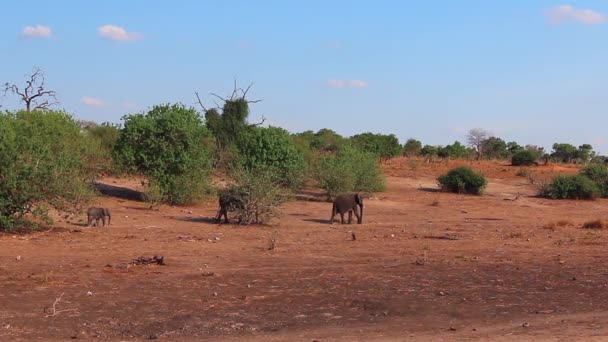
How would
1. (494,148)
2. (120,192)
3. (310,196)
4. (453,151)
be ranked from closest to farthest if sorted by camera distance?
(120,192)
(310,196)
(453,151)
(494,148)

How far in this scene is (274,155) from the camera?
33.7 meters

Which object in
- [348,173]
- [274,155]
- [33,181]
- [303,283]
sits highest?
[274,155]

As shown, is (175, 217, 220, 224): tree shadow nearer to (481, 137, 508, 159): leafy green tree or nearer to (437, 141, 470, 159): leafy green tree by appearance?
(437, 141, 470, 159): leafy green tree

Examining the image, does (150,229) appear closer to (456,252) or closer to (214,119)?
(456,252)

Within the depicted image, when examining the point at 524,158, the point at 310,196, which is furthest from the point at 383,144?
the point at 310,196

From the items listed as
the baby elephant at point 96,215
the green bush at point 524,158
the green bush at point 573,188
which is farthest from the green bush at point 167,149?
the green bush at point 524,158

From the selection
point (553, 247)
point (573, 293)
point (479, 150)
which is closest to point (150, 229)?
point (553, 247)

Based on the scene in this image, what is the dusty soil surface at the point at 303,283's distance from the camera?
403 inches

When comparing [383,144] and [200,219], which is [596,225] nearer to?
[200,219]

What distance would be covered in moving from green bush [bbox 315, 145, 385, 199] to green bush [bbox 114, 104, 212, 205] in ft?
17.7

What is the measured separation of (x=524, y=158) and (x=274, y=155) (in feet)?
122

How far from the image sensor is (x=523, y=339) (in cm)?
877

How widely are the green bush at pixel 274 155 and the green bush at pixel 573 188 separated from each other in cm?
1318

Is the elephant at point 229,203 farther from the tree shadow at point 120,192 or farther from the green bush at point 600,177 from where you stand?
the green bush at point 600,177
